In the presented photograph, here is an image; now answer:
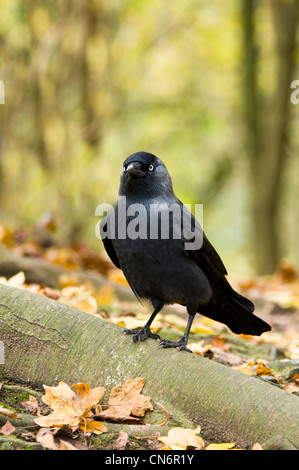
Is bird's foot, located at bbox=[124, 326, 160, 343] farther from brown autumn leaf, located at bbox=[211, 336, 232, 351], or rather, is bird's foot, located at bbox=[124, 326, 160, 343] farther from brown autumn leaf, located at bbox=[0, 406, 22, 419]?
brown autumn leaf, located at bbox=[211, 336, 232, 351]

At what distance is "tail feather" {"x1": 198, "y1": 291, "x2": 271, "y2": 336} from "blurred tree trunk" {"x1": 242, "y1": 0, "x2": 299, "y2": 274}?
726cm

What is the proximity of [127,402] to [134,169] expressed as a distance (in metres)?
1.35

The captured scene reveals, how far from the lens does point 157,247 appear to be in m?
3.04

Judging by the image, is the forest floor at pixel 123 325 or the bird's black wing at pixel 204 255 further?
the bird's black wing at pixel 204 255

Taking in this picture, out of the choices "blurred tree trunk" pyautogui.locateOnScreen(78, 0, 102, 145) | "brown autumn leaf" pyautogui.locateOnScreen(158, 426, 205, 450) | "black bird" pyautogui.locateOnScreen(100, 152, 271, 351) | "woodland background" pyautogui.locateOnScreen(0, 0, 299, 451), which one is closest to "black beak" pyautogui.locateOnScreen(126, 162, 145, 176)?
"black bird" pyautogui.locateOnScreen(100, 152, 271, 351)

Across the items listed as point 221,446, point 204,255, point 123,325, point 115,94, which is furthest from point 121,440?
point 115,94

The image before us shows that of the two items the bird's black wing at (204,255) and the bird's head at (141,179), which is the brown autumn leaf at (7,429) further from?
the bird's head at (141,179)

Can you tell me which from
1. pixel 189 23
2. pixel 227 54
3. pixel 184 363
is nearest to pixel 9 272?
pixel 184 363

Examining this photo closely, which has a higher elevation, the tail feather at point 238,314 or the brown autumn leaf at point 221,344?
the tail feather at point 238,314

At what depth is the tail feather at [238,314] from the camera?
A: 347cm

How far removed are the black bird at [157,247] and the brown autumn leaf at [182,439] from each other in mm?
567

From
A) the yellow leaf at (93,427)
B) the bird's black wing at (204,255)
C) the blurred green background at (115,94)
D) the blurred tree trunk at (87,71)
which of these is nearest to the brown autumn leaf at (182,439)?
the yellow leaf at (93,427)

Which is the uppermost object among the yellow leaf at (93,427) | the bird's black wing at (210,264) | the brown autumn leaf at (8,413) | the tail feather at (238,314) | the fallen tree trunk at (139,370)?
the bird's black wing at (210,264)

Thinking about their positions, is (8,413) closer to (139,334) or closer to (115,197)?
(139,334)
